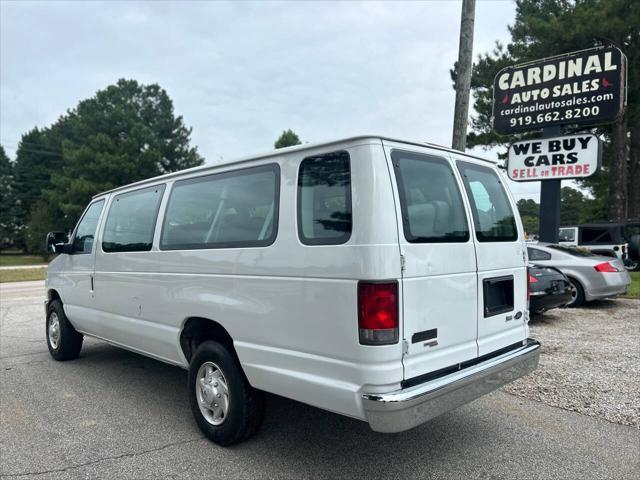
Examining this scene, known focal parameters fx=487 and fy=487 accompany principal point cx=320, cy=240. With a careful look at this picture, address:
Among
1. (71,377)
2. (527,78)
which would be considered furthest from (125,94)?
(71,377)

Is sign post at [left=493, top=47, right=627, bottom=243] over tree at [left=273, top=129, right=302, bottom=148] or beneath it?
beneath

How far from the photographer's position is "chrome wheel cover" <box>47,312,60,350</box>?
6205 mm

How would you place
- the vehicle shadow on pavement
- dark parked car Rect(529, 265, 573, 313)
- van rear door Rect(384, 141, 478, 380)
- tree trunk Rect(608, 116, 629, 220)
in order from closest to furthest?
van rear door Rect(384, 141, 478, 380) → the vehicle shadow on pavement → dark parked car Rect(529, 265, 573, 313) → tree trunk Rect(608, 116, 629, 220)

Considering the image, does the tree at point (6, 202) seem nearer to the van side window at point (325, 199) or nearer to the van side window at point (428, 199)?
the van side window at point (325, 199)

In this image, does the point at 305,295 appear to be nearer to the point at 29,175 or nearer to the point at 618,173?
the point at 618,173

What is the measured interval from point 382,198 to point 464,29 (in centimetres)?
603

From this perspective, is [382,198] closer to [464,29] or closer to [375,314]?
[375,314]

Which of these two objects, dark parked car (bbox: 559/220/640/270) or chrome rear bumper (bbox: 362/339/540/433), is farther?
dark parked car (bbox: 559/220/640/270)

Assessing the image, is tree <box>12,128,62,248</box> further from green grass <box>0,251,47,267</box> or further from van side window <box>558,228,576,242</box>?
van side window <box>558,228,576,242</box>

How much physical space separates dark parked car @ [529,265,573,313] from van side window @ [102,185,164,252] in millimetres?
6225

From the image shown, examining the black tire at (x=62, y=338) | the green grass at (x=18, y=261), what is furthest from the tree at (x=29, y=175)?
the black tire at (x=62, y=338)

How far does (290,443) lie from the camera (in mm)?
3674

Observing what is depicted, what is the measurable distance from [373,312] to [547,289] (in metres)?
6.47

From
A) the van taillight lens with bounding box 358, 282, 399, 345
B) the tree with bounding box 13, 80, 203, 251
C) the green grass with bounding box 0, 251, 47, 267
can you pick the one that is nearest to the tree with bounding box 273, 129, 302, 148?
the tree with bounding box 13, 80, 203, 251
